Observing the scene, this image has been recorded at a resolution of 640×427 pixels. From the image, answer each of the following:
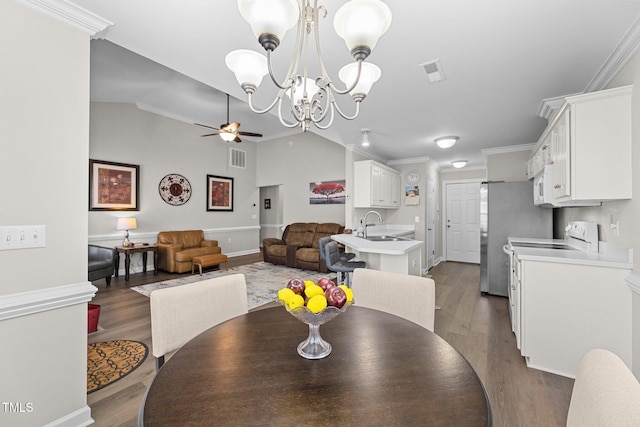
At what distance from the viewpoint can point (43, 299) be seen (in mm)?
1396

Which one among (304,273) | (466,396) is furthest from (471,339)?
(304,273)

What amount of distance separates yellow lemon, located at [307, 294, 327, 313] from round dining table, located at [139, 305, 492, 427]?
0.60 ft

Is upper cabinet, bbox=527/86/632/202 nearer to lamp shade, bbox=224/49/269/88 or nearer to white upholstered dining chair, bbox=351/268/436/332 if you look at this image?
white upholstered dining chair, bbox=351/268/436/332

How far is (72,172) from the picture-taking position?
5.02ft

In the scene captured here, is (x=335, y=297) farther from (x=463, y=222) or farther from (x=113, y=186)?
(x=463, y=222)

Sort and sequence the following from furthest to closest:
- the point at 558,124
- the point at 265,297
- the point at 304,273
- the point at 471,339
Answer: the point at 304,273 → the point at 265,297 → the point at 471,339 → the point at 558,124

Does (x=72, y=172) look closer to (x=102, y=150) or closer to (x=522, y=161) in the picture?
(x=102, y=150)

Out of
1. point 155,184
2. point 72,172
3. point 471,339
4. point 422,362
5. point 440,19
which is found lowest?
point 471,339

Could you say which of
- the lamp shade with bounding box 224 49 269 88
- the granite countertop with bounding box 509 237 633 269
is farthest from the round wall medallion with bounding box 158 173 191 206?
the granite countertop with bounding box 509 237 633 269

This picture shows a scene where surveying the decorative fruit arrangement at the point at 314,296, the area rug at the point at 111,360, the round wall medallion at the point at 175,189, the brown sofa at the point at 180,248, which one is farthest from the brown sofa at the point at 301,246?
the decorative fruit arrangement at the point at 314,296

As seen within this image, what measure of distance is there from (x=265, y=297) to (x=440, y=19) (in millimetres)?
3635

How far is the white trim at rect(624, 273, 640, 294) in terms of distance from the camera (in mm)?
1748

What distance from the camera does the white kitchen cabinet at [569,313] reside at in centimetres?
191

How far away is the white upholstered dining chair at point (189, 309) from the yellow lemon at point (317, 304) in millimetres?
777
